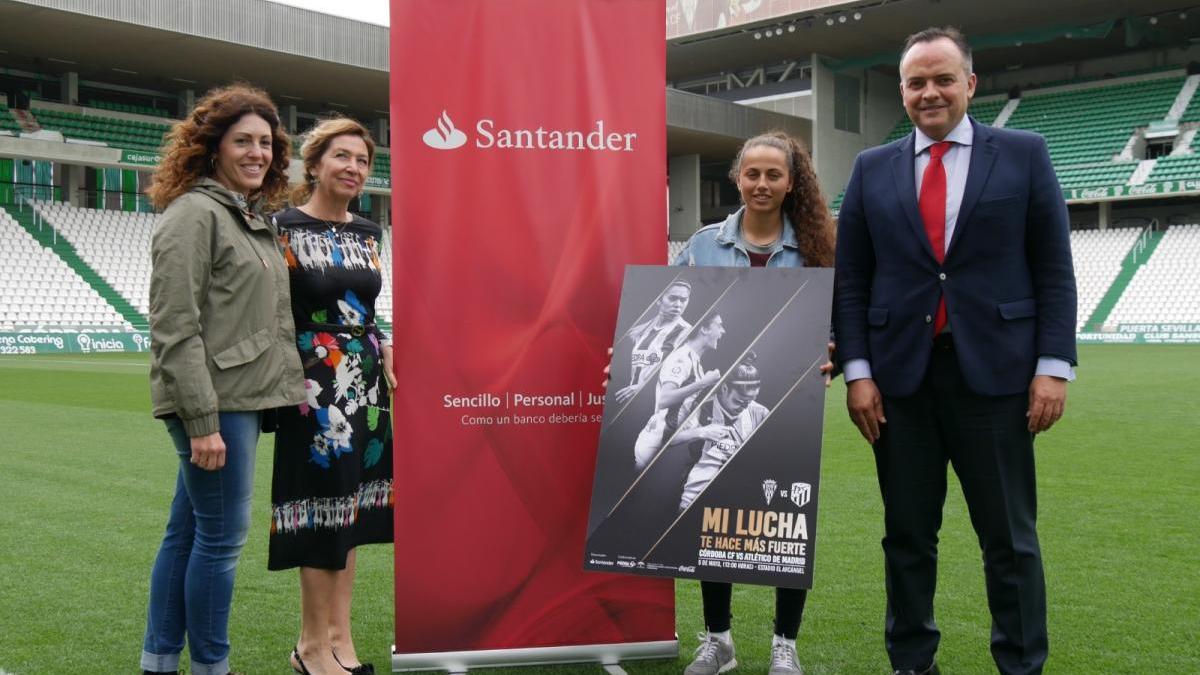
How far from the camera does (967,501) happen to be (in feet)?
9.34

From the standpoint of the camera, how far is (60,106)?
26.0 metres

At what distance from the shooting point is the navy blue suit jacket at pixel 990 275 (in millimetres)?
2693

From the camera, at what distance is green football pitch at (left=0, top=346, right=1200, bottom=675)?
3.30m

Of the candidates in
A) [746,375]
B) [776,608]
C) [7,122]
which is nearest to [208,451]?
[746,375]

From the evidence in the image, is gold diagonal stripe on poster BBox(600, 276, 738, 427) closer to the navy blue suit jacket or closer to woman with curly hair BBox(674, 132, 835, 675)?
woman with curly hair BBox(674, 132, 835, 675)

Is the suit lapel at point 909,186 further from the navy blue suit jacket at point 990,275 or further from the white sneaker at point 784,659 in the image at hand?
the white sneaker at point 784,659

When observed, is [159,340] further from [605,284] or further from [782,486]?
[782,486]

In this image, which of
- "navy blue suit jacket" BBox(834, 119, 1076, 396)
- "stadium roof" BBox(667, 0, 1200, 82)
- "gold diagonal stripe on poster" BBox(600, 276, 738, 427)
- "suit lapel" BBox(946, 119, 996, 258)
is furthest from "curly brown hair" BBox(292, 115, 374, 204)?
"stadium roof" BBox(667, 0, 1200, 82)

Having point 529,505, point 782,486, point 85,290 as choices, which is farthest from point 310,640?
point 85,290

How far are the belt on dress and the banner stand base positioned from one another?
98 cm

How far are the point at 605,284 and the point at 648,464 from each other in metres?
0.66

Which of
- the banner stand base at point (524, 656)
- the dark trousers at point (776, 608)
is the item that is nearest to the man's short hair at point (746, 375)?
the dark trousers at point (776, 608)

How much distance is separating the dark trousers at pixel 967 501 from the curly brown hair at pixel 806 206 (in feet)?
1.73

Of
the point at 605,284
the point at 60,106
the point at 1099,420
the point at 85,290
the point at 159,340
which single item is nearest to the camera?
the point at 159,340
